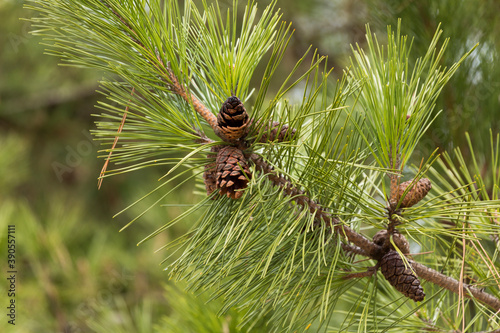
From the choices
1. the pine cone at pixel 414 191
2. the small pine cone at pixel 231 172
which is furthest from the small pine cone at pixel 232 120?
the pine cone at pixel 414 191

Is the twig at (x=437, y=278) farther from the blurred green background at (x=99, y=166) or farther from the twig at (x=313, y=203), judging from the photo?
the blurred green background at (x=99, y=166)

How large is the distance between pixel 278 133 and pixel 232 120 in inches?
1.7

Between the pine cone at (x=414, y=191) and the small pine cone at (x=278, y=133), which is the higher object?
the small pine cone at (x=278, y=133)

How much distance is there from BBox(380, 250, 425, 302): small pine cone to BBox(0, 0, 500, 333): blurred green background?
19 cm

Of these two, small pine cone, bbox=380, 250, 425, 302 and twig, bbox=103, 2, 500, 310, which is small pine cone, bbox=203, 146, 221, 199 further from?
small pine cone, bbox=380, 250, 425, 302

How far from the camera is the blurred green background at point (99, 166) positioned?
0.75 meters

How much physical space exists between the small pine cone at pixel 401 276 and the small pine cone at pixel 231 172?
143 mm

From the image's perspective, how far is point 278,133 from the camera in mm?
403

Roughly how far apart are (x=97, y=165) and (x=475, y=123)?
151 centimetres

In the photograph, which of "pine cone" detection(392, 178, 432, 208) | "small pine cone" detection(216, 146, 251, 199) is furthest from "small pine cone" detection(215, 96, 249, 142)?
"pine cone" detection(392, 178, 432, 208)

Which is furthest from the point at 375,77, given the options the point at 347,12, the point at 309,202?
the point at 347,12

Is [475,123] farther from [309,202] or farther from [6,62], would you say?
[6,62]

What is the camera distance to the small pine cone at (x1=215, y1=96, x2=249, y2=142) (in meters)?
0.38

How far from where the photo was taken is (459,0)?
745mm
